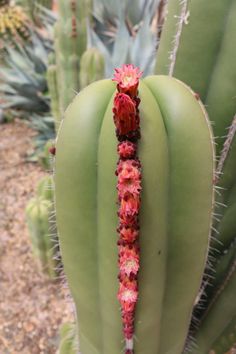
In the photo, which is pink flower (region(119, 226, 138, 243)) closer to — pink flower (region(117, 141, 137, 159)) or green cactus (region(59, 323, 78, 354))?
pink flower (region(117, 141, 137, 159))

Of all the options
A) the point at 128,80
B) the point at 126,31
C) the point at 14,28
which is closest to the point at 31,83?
the point at 126,31

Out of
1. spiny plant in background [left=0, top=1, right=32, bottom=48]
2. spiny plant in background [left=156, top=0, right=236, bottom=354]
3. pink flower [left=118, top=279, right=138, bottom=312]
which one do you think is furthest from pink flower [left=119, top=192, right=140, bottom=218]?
spiny plant in background [left=0, top=1, right=32, bottom=48]


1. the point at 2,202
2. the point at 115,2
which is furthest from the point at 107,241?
the point at 115,2

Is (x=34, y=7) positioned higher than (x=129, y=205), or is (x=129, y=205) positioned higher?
(x=129, y=205)

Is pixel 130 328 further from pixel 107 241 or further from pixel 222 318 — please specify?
pixel 222 318

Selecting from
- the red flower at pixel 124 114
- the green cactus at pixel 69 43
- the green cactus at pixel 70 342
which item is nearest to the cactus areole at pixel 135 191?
the red flower at pixel 124 114

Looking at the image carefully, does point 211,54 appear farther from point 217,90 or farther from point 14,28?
point 14,28

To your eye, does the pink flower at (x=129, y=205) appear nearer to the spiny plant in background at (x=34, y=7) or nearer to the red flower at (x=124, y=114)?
the red flower at (x=124, y=114)
